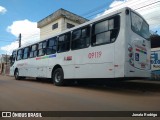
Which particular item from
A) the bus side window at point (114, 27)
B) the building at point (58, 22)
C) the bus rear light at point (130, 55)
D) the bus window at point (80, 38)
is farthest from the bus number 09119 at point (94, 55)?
the building at point (58, 22)

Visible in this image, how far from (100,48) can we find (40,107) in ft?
13.4

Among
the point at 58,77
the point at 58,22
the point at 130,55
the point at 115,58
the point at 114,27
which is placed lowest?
the point at 58,77

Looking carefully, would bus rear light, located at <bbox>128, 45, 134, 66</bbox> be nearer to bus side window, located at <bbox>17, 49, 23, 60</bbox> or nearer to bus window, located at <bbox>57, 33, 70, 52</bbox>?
bus window, located at <bbox>57, 33, 70, 52</bbox>

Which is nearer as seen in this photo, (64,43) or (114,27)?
(114,27)

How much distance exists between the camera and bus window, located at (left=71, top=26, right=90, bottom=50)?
962 cm

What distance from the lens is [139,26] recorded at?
889 centimetres

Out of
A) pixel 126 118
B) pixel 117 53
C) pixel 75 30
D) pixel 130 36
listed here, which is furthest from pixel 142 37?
pixel 126 118

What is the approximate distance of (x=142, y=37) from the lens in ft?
29.1

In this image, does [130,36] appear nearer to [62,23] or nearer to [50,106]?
[50,106]

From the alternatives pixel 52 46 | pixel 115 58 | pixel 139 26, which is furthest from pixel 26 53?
pixel 139 26

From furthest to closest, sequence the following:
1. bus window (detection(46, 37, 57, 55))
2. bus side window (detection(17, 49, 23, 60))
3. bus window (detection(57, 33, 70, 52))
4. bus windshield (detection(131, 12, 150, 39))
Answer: bus side window (detection(17, 49, 23, 60))
bus window (detection(46, 37, 57, 55))
bus window (detection(57, 33, 70, 52))
bus windshield (detection(131, 12, 150, 39))

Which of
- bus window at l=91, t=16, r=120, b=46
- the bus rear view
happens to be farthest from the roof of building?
the bus rear view

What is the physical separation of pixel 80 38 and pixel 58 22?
20.0m

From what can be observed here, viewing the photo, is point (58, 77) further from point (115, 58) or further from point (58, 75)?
point (115, 58)
